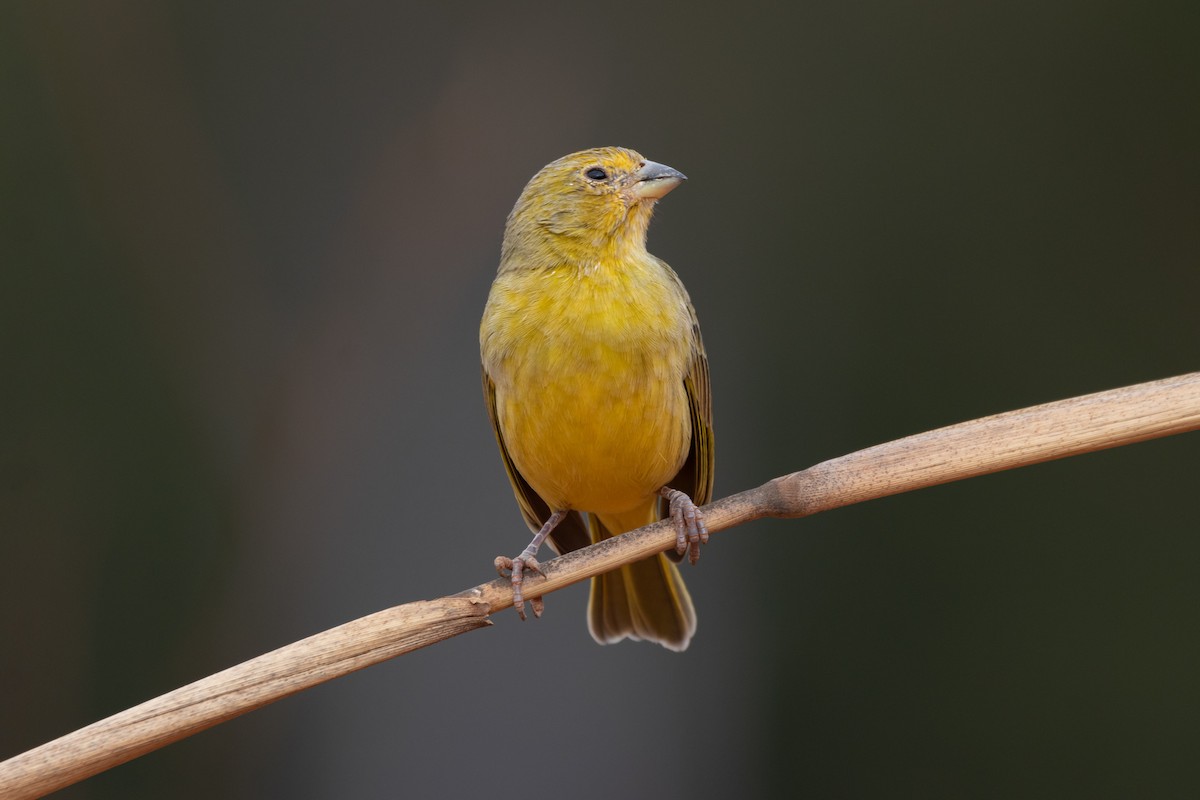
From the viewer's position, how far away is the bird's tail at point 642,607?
2.66m

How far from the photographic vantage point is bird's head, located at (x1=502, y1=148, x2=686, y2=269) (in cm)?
236

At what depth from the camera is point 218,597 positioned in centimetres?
321

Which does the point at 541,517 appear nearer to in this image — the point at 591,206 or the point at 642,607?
the point at 642,607

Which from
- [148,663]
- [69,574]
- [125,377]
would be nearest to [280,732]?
[148,663]

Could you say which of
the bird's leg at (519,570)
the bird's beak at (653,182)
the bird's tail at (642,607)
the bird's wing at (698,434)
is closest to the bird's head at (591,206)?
the bird's beak at (653,182)

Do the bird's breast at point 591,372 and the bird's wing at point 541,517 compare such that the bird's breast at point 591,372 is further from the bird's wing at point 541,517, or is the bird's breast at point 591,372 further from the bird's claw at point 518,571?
the bird's claw at point 518,571

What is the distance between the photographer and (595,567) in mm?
1704

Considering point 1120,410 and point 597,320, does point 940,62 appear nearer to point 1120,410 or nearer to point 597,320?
point 597,320

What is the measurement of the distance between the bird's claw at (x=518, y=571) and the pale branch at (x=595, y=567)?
0.07m

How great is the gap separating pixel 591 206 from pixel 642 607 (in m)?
0.96

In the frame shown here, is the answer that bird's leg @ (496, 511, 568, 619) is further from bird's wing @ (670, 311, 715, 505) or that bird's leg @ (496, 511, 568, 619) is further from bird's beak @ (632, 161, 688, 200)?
bird's beak @ (632, 161, 688, 200)

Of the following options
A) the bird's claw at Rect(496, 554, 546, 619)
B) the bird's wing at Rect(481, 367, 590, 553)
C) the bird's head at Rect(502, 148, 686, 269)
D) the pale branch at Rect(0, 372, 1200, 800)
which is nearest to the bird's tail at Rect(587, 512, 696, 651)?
the bird's wing at Rect(481, 367, 590, 553)

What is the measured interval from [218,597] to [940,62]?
2683 mm

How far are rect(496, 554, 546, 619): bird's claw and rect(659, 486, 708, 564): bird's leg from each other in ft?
0.83
